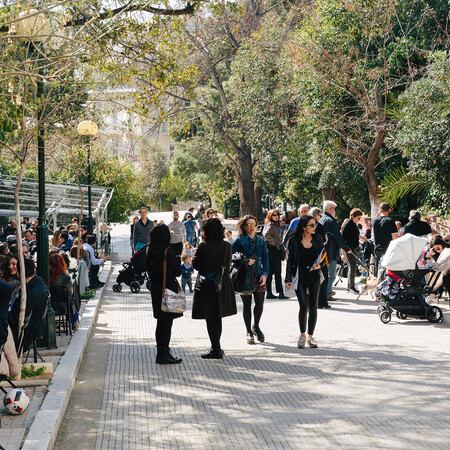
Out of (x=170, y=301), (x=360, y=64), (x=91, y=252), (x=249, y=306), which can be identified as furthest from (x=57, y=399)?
(x=360, y=64)

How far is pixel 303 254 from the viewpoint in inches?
366

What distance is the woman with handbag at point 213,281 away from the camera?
8703mm

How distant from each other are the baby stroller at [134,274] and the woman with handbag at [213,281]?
727cm

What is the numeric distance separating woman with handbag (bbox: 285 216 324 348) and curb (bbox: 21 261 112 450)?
2944 mm

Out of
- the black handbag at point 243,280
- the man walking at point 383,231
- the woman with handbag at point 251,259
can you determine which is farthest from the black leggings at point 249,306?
the man walking at point 383,231

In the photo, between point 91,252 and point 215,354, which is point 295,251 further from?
point 91,252

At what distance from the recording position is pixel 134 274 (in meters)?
16.5

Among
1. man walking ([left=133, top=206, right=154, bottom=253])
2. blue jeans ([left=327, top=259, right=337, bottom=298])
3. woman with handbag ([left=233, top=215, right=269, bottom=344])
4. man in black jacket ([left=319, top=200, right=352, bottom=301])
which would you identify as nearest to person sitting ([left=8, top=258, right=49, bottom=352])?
woman with handbag ([left=233, top=215, right=269, bottom=344])

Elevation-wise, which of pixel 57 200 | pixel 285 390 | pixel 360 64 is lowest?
pixel 285 390

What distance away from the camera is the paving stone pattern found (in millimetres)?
5867

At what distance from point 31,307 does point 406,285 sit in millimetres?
6189

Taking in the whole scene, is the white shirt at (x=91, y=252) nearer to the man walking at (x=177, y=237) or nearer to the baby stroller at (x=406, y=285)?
the man walking at (x=177, y=237)

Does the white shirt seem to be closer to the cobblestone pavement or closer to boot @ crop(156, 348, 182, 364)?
the cobblestone pavement

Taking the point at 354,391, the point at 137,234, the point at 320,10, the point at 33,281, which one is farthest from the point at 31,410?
the point at 320,10
